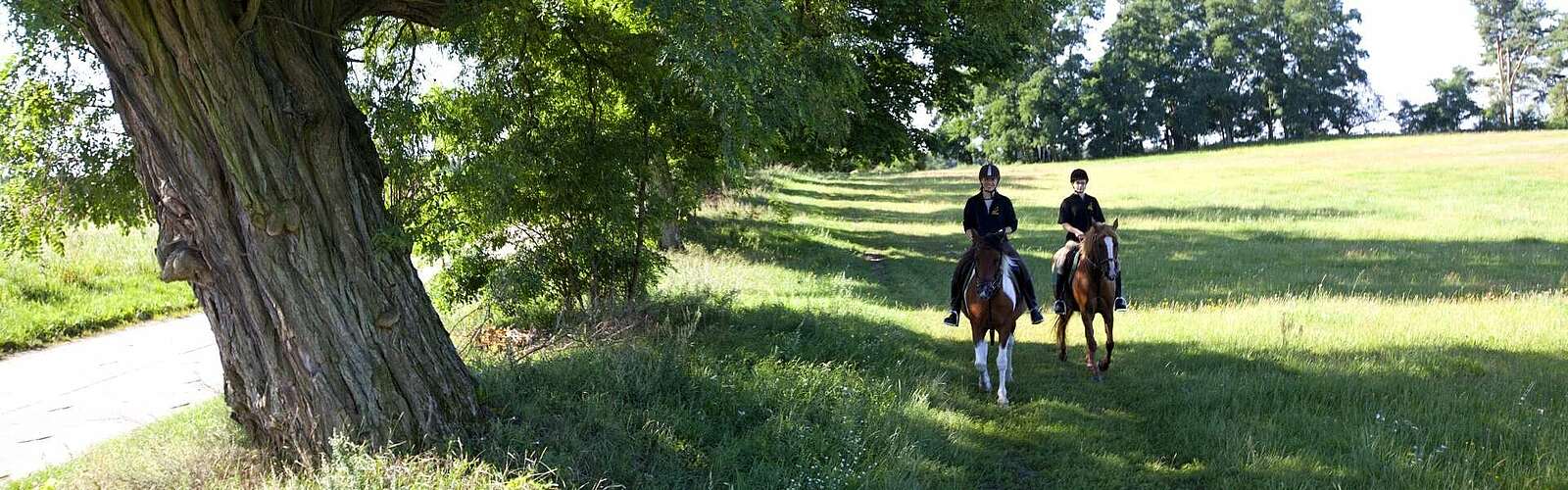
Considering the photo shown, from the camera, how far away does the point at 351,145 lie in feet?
20.1

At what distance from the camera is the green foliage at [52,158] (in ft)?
20.9

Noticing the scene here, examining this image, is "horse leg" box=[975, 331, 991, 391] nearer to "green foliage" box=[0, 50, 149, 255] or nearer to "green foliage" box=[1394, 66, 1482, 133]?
"green foliage" box=[0, 50, 149, 255]

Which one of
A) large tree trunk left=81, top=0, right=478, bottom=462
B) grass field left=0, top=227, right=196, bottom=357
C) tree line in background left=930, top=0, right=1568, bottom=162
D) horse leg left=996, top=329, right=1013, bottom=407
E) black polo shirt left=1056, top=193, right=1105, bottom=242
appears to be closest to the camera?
large tree trunk left=81, top=0, right=478, bottom=462

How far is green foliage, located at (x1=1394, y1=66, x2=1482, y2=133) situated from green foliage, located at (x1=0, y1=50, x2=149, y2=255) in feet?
345

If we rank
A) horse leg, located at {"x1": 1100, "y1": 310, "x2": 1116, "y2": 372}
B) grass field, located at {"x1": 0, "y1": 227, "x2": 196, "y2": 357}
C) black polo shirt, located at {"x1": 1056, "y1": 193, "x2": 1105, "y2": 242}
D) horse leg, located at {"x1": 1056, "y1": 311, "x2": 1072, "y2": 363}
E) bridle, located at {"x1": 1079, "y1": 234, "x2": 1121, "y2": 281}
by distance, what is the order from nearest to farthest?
1. bridle, located at {"x1": 1079, "y1": 234, "x2": 1121, "y2": 281}
2. horse leg, located at {"x1": 1100, "y1": 310, "x2": 1116, "y2": 372}
3. black polo shirt, located at {"x1": 1056, "y1": 193, "x2": 1105, "y2": 242}
4. horse leg, located at {"x1": 1056, "y1": 311, "x2": 1072, "y2": 363}
5. grass field, located at {"x1": 0, "y1": 227, "x2": 196, "y2": 357}

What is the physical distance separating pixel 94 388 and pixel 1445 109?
355 ft

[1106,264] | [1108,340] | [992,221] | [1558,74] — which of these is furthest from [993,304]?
[1558,74]

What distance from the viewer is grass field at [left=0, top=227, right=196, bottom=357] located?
10.6 m

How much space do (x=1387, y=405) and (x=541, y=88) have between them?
801cm

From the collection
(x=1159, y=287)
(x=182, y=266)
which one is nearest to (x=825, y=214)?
(x=1159, y=287)

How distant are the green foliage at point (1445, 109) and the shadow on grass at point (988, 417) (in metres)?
98.0

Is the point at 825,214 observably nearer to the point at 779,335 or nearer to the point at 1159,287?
the point at 1159,287

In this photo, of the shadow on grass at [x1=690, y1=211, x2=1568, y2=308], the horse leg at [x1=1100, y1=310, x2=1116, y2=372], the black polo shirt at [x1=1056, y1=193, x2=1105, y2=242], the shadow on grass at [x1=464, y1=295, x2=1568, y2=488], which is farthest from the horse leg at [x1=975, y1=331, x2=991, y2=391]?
the shadow on grass at [x1=690, y1=211, x2=1568, y2=308]

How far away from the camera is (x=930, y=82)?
61.3ft
